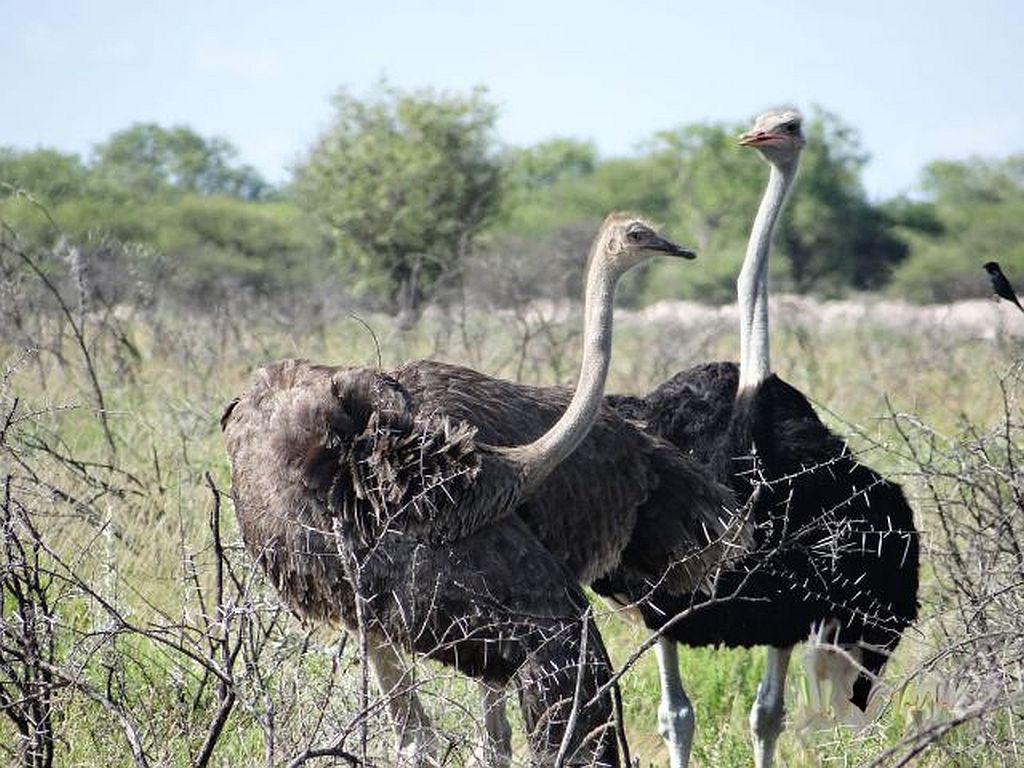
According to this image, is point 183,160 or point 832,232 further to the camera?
point 183,160

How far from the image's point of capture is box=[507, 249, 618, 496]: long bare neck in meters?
3.95

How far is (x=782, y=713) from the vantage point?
4.86 m

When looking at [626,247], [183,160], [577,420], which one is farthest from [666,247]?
[183,160]

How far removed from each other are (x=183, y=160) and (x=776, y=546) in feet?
138

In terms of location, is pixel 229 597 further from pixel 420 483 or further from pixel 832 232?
pixel 832 232

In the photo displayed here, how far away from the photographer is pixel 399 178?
55.3ft

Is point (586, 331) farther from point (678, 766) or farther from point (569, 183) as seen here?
point (569, 183)

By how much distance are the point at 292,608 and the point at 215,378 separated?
4592 mm

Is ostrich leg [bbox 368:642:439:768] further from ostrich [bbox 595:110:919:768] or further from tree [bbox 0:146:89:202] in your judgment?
tree [bbox 0:146:89:202]

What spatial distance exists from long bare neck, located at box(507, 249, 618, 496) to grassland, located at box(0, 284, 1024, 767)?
1.47 ft

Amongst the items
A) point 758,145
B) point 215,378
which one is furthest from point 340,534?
point 215,378

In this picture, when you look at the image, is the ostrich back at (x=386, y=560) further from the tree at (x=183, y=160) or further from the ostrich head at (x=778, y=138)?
the tree at (x=183, y=160)

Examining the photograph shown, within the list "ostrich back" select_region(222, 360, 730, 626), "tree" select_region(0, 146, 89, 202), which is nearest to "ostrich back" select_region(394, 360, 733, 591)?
"ostrich back" select_region(222, 360, 730, 626)

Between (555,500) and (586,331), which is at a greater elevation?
(586,331)
